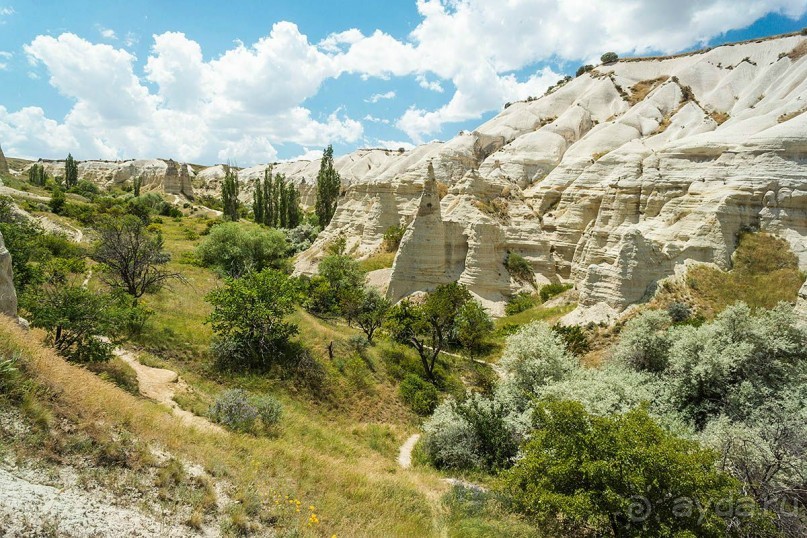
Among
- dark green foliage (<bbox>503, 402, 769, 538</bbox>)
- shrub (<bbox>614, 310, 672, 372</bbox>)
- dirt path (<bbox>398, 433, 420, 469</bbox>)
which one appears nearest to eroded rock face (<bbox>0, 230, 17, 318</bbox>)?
dirt path (<bbox>398, 433, 420, 469</bbox>)

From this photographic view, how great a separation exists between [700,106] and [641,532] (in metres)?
59.6

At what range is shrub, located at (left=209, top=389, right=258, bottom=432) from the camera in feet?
38.3

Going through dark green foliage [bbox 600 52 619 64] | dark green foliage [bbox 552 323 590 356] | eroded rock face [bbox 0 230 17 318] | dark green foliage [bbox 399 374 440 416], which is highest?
dark green foliage [bbox 600 52 619 64]

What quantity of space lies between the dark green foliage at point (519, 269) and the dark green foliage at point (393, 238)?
34.0 ft

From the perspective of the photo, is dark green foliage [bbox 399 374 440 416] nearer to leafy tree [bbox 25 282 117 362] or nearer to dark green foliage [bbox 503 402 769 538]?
dark green foliage [bbox 503 402 769 538]

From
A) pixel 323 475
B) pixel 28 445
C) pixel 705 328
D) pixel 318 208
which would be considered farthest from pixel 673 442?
pixel 318 208

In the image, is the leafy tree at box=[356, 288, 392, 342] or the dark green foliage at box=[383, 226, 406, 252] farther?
the dark green foliage at box=[383, 226, 406, 252]

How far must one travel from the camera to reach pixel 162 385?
44.5 ft

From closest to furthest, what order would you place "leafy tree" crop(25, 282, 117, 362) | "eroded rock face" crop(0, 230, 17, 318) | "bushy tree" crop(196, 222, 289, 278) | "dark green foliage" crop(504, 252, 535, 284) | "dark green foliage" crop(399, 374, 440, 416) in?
"eroded rock face" crop(0, 230, 17, 318) < "leafy tree" crop(25, 282, 117, 362) < "dark green foliage" crop(399, 374, 440, 416) < "dark green foliage" crop(504, 252, 535, 284) < "bushy tree" crop(196, 222, 289, 278)

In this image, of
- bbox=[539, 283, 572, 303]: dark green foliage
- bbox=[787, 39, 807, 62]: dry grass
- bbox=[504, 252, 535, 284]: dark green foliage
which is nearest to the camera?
bbox=[539, 283, 572, 303]: dark green foliage

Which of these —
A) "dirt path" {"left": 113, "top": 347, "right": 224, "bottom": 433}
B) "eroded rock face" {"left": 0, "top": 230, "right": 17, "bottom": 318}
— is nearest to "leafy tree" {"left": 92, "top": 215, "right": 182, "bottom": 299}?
"dirt path" {"left": 113, "top": 347, "right": 224, "bottom": 433}

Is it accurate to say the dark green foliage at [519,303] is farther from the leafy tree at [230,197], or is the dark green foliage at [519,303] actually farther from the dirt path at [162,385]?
the leafy tree at [230,197]

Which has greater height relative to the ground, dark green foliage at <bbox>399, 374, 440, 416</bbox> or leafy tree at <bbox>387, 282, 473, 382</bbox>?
leafy tree at <bbox>387, 282, 473, 382</bbox>

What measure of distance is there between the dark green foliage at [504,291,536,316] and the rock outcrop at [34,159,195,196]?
247 ft
